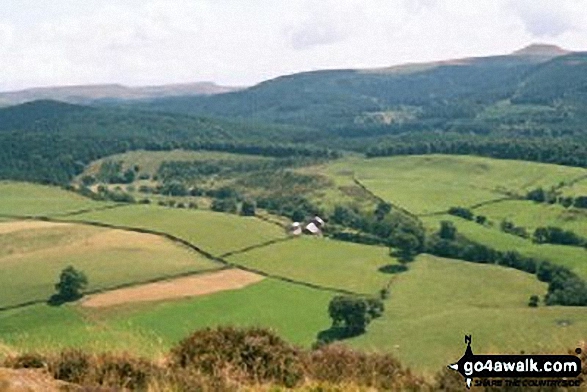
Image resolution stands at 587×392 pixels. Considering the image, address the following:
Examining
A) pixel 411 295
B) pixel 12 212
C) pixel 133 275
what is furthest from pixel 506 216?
pixel 12 212

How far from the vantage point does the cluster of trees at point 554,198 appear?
166500 mm

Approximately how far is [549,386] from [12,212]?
165385mm

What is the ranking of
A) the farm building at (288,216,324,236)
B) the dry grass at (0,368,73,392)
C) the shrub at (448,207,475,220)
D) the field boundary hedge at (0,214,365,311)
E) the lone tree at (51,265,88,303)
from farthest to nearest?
the shrub at (448,207,475,220)
the farm building at (288,216,324,236)
the field boundary hedge at (0,214,365,311)
the lone tree at (51,265,88,303)
the dry grass at (0,368,73,392)

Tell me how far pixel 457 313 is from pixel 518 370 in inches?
3027

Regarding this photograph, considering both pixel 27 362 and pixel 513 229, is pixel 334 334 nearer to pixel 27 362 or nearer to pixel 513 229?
pixel 513 229

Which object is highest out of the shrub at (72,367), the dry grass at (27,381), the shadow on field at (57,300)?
the dry grass at (27,381)

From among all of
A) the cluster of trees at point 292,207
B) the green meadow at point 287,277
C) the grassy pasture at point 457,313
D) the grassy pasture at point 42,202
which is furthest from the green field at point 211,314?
the grassy pasture at point 42,202

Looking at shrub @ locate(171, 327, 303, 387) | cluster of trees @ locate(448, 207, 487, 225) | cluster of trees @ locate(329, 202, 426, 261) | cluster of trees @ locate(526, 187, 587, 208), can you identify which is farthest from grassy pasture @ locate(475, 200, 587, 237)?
shrub @ locate(171, 327, 303, 387)

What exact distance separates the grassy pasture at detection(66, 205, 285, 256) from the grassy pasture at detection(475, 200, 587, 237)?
4491 centimetres

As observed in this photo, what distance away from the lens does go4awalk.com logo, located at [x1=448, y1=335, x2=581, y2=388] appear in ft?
48.8

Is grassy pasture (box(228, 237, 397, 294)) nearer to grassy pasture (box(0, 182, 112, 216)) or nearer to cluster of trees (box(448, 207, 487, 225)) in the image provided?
cluster of trees (box(448, 207, 487, 225))

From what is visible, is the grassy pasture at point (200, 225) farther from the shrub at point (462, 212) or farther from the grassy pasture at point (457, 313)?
the shrub at point (462, 212)

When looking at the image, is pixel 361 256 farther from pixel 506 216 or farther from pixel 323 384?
pixel 323 384

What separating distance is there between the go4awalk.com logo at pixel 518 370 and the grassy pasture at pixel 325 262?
305ft
